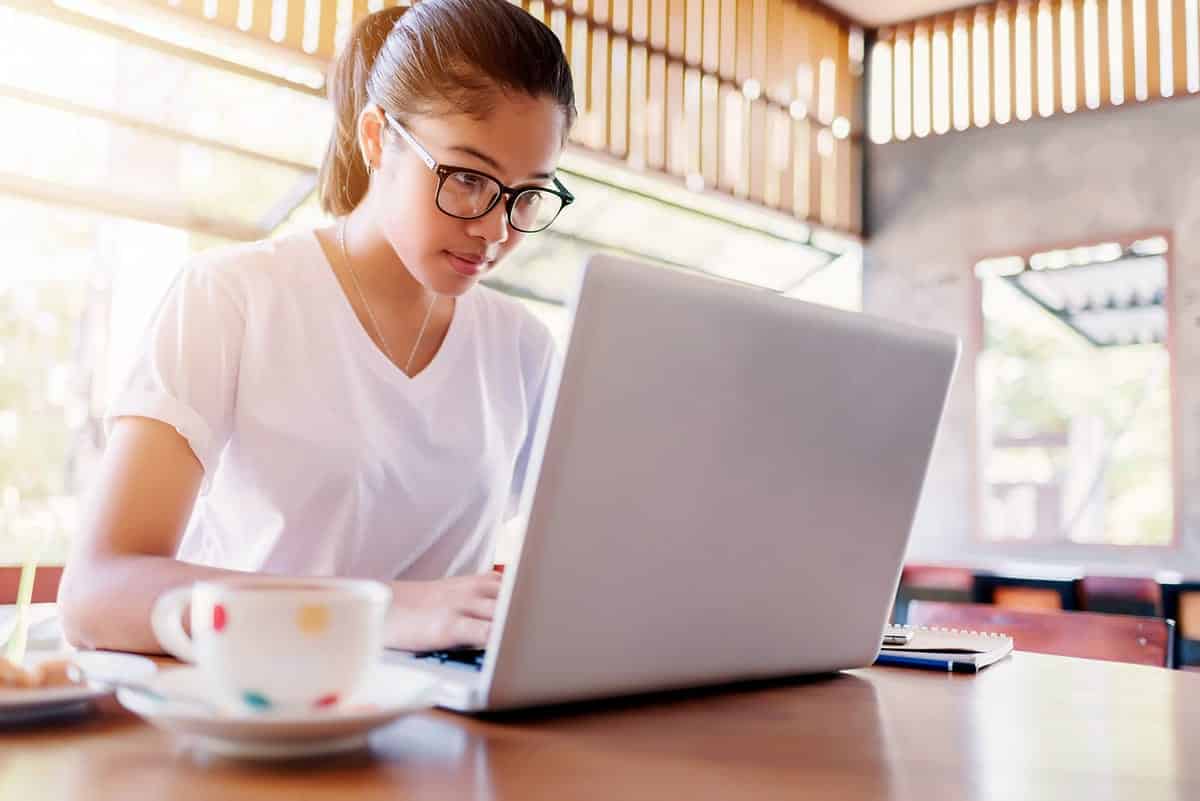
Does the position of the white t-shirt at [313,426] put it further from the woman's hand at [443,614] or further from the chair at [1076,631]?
the chair at [1076,631]

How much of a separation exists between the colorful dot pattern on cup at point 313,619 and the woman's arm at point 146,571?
0.20 m

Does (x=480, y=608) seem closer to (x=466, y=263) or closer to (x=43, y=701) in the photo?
(x=43, y=701)

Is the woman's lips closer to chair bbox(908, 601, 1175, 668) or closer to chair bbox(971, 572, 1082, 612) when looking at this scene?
chair bbox(908, 601, 1175, 668)

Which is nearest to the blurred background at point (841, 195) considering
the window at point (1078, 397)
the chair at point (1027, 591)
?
the window at point (1078, 397)

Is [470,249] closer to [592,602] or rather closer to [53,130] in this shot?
[592,602]

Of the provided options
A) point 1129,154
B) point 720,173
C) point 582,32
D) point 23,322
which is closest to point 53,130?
point 23,322

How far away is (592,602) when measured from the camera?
0.64m

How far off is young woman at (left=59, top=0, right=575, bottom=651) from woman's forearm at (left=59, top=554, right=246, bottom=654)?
0.09 m

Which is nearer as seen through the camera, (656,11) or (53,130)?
(53,130)

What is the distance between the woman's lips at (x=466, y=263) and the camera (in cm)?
117

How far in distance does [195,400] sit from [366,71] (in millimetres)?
472

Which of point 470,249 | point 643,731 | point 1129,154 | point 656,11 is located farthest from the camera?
point 1129,154

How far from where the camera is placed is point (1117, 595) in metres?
3.57

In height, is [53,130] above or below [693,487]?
above
